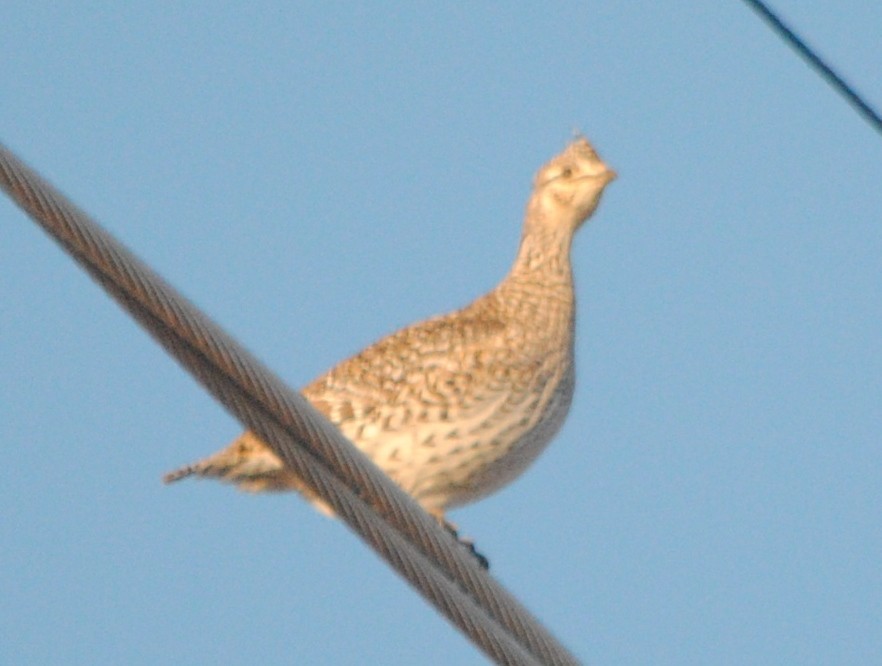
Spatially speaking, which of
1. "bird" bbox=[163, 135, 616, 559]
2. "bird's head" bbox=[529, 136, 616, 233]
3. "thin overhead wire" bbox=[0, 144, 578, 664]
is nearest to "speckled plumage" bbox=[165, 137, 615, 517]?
"bird" bbox=[163, 135, 616, 559]

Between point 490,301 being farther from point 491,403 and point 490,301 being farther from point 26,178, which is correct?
point 26,178

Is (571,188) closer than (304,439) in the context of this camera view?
No

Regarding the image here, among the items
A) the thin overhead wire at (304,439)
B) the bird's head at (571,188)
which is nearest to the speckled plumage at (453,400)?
the bird's head at (571,188)

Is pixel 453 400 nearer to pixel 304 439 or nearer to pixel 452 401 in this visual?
pixel 452 401

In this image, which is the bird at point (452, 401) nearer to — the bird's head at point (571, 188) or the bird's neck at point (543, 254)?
the bird's neck at point (543, 254)

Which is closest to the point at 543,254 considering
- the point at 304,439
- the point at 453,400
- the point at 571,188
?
the point at 571,188

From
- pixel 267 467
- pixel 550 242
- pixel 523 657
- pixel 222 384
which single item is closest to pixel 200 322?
pixel 222 384

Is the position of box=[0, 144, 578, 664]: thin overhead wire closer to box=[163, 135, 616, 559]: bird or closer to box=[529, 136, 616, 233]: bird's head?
box=[163, 135, 616, 559]: bird
